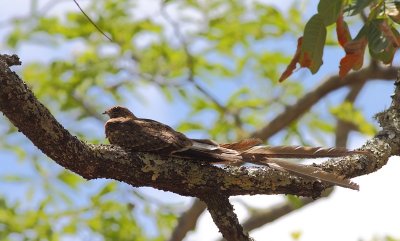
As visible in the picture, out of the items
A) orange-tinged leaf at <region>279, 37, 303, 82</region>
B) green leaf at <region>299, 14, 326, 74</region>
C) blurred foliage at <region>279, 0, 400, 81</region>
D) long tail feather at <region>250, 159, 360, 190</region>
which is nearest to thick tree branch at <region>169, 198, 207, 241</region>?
orange-tinged leaf at <region>279, 37, 303, 82</region>

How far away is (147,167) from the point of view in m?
2.99

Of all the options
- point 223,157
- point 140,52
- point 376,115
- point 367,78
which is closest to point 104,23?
point 140,52

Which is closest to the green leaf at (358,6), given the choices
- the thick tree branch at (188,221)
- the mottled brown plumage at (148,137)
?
the mottled brown plumage at (148,137)

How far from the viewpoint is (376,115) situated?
3.86m

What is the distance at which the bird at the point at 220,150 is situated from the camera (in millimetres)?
2984

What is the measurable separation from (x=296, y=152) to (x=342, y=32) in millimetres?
663

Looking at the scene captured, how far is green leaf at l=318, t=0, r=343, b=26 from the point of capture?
308 centimetres

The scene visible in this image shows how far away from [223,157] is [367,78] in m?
4.68

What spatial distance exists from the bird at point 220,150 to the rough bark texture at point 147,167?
0.04m

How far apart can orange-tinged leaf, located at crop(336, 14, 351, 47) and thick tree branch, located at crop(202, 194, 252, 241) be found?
890 mm

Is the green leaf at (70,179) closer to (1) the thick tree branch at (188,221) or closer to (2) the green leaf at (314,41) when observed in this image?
(1) the thick tree branch at (188,221)

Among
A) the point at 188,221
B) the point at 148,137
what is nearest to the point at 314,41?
the point at 148,137

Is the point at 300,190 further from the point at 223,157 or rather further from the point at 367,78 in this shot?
the point at 367,78

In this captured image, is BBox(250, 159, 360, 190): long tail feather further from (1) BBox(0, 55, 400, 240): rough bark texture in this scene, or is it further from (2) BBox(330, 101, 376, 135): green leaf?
(2) BBox(330, 101, 376, 135): green leaf
